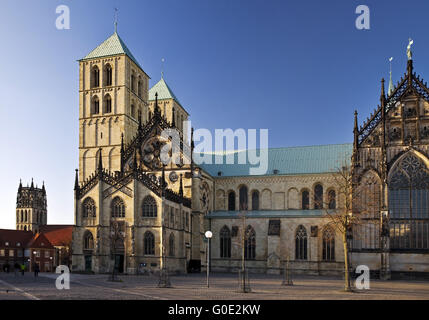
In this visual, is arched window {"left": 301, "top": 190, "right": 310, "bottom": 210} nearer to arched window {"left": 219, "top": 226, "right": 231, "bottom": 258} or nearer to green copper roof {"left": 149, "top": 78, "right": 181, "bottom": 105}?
arched window {"left": 219, "top": 226, "right": 231, "bottom": 258}

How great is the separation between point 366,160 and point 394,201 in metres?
5.96

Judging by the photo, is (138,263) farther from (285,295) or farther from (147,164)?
(285,295)

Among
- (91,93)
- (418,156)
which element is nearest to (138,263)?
(91,93)

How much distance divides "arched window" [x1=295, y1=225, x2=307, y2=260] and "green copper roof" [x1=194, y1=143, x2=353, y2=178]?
947 centimetres

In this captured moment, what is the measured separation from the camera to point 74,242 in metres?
58.4

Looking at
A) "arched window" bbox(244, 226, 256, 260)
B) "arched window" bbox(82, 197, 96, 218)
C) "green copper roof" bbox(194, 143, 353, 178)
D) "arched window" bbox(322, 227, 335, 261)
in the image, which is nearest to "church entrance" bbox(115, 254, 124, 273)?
"arched window" bbox(82, 197, 96, 218)

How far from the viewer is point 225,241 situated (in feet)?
228

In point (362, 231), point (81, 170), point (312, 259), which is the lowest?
point (312, 259)

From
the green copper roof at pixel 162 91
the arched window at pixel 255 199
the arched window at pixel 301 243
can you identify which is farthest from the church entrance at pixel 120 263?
the green copper roof at pixel 162 91

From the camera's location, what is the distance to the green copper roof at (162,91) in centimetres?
9522

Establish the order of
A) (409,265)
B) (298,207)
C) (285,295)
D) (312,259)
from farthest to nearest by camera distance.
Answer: (298,207), (312,259), (409,265), (285,295)

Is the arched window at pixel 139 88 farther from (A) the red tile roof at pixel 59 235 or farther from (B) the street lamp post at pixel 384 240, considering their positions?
(A) the red tile roof at pixel 59 235

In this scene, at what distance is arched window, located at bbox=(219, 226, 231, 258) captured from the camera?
6931 cm

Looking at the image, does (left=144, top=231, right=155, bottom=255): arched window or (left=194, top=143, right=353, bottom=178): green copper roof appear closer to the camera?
(left=144, top=231, right=155, bottom=255): arched window
